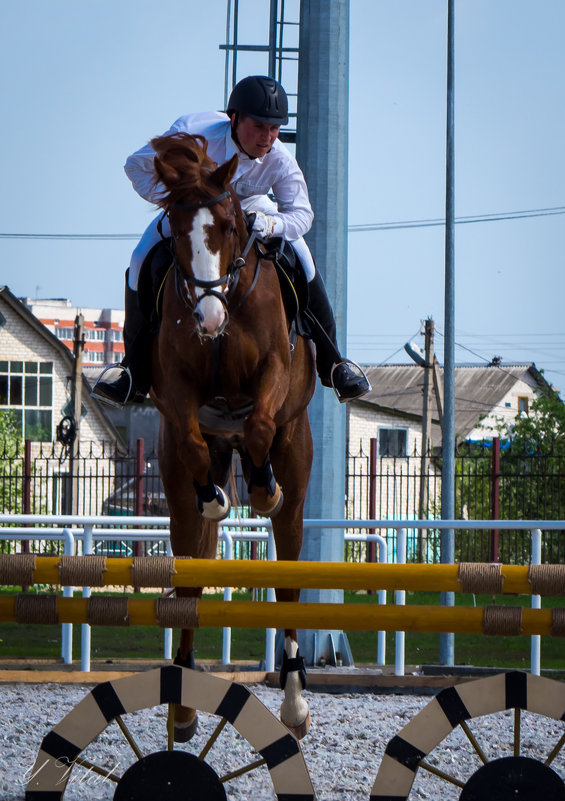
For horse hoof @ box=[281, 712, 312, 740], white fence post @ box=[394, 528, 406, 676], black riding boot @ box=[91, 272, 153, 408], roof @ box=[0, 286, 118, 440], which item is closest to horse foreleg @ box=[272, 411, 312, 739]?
horse hoof @ box=[281, 712, 312, 740]

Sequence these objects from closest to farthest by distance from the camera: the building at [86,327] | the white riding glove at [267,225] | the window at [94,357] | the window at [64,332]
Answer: the white riding glove at [267,225] < the building at [86,327] < the window at [64,332] < the window at [94,357]

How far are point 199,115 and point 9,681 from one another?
466 centimetres

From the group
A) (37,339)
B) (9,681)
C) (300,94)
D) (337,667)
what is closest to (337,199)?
(300,94)

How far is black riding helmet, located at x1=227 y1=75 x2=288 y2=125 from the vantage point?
16.0 ft

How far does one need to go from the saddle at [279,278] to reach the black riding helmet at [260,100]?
0.59 metres

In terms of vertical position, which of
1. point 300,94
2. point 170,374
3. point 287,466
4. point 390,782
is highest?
point 300,94

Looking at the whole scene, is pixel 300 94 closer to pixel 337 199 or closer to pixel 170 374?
pixel 337 199

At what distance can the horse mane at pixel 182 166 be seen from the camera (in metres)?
4.53

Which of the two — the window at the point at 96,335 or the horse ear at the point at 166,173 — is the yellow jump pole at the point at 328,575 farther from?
the window at the point at 96,335

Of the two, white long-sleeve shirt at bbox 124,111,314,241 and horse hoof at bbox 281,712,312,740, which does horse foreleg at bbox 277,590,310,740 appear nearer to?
horse hoof at bbox 281,712,312,740

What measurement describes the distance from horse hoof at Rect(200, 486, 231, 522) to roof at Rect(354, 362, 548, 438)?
46.5m

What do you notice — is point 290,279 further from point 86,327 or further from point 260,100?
point 86,327

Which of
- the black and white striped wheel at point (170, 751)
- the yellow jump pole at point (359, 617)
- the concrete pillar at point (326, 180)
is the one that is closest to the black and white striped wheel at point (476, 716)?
the yellow jump pole at point (359, 617)

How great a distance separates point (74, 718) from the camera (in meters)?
3.72
